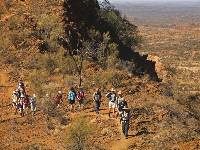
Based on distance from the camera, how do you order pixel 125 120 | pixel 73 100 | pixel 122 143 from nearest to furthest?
pixel 122 143 → pixel 125 120 → pixel 73 100

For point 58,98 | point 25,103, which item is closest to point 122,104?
point 58,98

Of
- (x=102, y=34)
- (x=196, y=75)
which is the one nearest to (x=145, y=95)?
(x=102, y=34)

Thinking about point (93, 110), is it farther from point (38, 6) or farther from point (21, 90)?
point (38, 6)

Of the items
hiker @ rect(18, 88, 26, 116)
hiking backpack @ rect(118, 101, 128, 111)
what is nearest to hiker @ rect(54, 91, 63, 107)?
hiker @ rect(18, 88, 26, 116)

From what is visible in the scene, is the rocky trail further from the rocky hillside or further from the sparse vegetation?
the sparse vegetation

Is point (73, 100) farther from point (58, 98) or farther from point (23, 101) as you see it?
point (23, 101)

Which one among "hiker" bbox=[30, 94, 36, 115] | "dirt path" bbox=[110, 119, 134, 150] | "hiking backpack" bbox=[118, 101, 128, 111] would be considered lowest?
"dirt path" bbox=[110, 119, 134, 150]

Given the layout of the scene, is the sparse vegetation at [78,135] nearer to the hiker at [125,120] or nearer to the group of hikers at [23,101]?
the hiker at [125,120]

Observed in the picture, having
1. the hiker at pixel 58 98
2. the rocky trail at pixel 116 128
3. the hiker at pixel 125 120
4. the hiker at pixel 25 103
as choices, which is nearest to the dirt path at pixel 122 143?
the rocky trail at pixel 116 128

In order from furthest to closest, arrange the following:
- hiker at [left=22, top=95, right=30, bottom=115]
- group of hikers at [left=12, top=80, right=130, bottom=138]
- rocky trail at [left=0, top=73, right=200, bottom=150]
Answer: hiker at [left=22, top=95, right=30, bottom=115] → group of hikers at [left=12, top=80, right=130, bottom=138] → rocky trail at [left=0, top=73, right=200, bottom=150]

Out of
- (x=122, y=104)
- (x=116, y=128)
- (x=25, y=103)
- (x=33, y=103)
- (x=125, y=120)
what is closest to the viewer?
(x=125, y=120)

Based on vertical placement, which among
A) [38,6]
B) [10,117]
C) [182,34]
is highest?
[38,6]

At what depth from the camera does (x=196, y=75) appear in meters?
73.2

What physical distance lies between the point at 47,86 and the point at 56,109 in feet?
14.2
